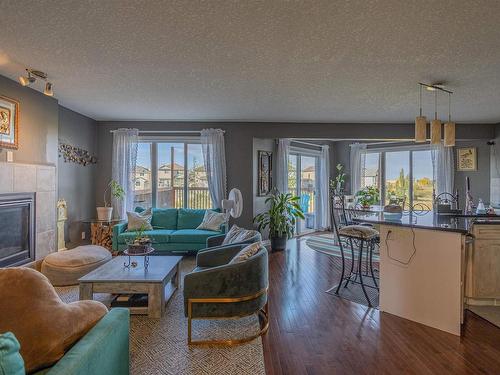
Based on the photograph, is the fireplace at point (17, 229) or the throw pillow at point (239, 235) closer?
the throw pillow at point (239, 235)

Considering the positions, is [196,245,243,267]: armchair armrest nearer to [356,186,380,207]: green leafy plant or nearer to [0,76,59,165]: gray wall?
[0,76,59,165]: gray wall

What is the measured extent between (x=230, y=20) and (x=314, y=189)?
6341 mm

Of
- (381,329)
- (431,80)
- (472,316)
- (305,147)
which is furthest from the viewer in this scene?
(305,147)

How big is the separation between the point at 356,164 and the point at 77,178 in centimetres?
646

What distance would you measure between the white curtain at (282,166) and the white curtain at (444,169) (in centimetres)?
345

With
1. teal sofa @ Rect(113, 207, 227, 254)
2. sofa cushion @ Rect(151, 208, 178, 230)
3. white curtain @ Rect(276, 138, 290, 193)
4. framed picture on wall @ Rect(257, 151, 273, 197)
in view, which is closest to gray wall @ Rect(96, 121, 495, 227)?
framed picture on wall @ Rect(257, 151, 273, 197)

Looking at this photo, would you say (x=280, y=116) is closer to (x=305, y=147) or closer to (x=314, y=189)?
(x=305, y=147)

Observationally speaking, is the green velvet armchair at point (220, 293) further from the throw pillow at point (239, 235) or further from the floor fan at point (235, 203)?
the floor fan at point (235, 203)

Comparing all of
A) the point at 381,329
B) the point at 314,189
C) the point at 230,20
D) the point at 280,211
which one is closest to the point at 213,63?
the point at 230,20

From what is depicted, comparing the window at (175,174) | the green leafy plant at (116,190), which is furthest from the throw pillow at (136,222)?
the window at (175,174)

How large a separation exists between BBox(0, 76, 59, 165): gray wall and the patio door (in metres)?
4.84

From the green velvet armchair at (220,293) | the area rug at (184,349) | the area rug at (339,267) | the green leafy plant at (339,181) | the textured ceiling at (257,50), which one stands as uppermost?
the textured ceiling at (257,50)

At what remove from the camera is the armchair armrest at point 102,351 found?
1202mm

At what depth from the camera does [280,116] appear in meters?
5.55
